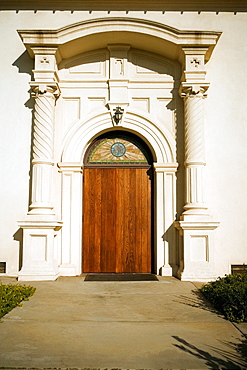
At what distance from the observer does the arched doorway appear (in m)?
9.33

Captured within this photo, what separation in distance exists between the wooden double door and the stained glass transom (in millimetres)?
266

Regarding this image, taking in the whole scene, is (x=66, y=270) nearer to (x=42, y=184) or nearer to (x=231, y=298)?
(x=42, y=184)

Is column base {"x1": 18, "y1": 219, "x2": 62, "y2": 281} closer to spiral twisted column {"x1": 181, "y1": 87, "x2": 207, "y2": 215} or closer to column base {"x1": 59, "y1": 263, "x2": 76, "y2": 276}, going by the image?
column base {"x1": 59, "y1": 263, "x2": 76, "y2": 276}

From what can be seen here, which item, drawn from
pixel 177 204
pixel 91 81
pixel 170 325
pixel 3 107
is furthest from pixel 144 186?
pixel 170 325

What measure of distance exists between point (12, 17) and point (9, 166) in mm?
3580

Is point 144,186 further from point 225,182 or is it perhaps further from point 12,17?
point 12,17

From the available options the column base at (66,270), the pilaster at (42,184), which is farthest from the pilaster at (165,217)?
the pilaster at (42,184)

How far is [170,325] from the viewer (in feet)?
16.2

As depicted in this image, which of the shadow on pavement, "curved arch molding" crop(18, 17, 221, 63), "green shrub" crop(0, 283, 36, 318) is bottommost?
the shadow on pavement

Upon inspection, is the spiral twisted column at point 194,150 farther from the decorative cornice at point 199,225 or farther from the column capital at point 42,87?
the column capital at point 42,87

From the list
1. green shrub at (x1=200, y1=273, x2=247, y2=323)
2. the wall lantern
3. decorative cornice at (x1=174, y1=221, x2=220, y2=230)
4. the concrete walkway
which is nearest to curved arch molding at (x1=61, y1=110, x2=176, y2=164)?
the wall lantern

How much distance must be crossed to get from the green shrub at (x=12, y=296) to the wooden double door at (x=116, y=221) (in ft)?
8.45

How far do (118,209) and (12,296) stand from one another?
3.83m

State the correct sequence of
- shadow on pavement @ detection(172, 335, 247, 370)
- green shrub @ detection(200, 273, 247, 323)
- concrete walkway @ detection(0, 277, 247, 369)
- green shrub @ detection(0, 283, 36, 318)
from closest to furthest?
shadow on pavement @ detection(172, 335, 247, 370) → concrete walkway @ detection(0, 277, 247, 369) → green shrub @ detection(200, 273, 247, 323) → green shrub @ detection(0, 283, 36, 318)
